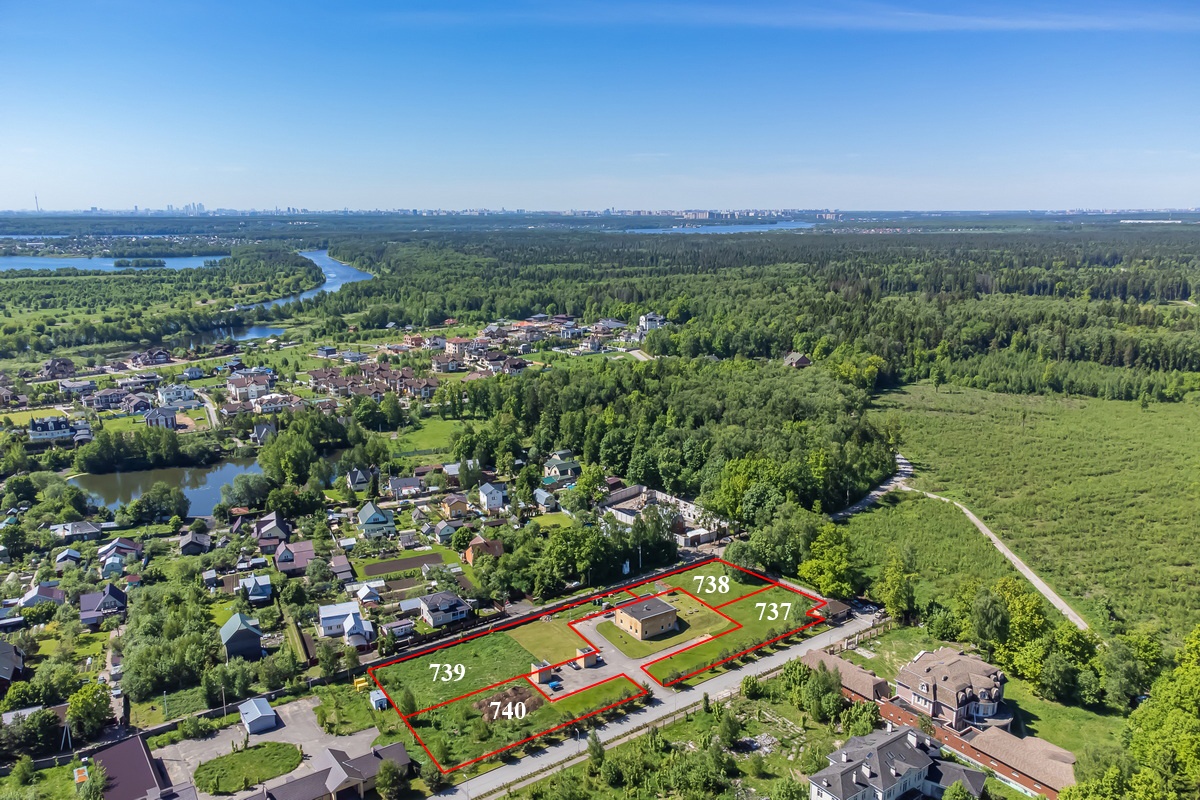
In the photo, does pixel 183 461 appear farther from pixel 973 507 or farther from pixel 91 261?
pixel 91 261


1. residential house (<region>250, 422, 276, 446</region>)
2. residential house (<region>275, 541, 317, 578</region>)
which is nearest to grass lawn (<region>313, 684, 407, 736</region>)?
residential house (<region>275, 541, 317, 578</region>)

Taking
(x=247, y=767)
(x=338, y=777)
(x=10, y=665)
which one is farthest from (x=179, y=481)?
(x=338, y=777)

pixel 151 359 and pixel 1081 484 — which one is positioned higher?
pixel 151 359

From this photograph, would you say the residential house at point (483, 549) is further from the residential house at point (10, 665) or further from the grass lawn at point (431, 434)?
the grass lawn at point (431, 434)

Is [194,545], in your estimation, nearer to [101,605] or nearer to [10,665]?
[101,605]

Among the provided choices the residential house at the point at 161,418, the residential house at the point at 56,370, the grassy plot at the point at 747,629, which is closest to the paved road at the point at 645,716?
the grassy plot at the point at 747,629
